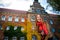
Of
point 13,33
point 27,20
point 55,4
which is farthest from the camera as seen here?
point 55,4

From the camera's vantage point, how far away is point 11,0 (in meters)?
6.86

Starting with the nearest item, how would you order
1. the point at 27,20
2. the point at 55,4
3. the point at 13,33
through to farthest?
the point at 13,33
the point at 27,20
the point at 55,4

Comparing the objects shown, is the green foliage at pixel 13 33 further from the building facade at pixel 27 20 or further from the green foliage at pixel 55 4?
the green foliage at pixel 55 4

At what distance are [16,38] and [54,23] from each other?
1.72 meters

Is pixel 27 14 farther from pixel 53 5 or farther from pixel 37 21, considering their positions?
pixel 53 5

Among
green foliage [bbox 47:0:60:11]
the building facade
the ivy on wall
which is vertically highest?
green foliage [bbox 47:0:60:11]

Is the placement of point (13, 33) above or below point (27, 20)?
below

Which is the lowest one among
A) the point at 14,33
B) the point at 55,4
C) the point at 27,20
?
the point at 14,33

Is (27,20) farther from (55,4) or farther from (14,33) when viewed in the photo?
(55,4)

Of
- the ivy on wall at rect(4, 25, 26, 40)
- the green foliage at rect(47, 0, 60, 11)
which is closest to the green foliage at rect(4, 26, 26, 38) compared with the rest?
the ivy on wall at rect(4, 25, 26, 40)

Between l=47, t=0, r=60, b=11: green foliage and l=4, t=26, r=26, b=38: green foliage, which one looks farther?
l=47, t=0, r=60, b=11: green foliage

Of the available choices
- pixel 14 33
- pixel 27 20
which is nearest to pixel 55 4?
pixel 27 20

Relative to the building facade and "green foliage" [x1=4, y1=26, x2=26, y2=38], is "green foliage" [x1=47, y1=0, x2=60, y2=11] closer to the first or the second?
the building facade

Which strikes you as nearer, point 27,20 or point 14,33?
point 14,33
